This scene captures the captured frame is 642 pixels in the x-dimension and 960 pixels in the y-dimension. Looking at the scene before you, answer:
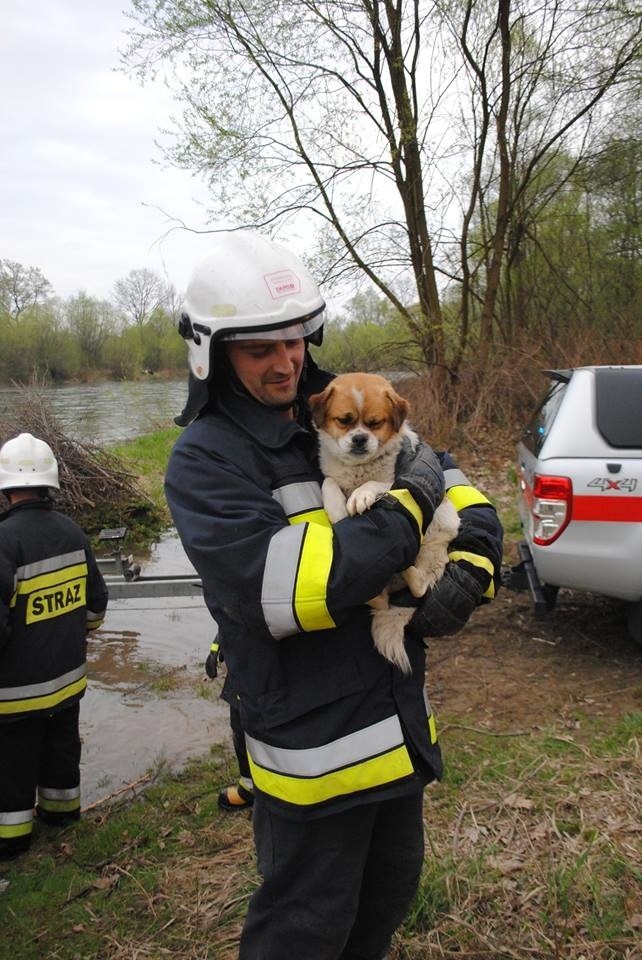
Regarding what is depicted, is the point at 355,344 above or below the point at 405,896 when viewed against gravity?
above

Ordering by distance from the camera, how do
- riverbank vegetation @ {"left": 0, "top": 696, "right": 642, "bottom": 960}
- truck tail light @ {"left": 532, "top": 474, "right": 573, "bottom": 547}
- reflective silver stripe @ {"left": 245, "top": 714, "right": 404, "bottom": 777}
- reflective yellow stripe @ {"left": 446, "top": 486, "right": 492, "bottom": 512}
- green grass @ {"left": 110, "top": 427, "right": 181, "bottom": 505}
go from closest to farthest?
reflective silver stripe @ {"left": 245, "top": 714, "right": 404, "bottom": 777}, reflective yellow stripe @ {"left": 446, "top": 486, "right": 492, "bottom": 512}, riverbank vegetation @ {"left": 0, "top": 696, "right": 642, "bottom": 960}, truck tail light @ {"left": 532, "top": 474, "right": 573, "bottom": 547}, green grass @ {"left": 110, "top": 427, "right": 181, "bottom": 505}

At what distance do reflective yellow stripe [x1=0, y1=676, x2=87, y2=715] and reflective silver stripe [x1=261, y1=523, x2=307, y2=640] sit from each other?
2855 mm

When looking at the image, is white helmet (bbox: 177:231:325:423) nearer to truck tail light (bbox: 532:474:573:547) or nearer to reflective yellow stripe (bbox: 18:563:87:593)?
reflective yellow stripe (bbox: 18:563:87:593)

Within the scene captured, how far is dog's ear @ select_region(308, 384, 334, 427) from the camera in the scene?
254 centimetres

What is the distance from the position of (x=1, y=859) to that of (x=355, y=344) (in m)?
14.4

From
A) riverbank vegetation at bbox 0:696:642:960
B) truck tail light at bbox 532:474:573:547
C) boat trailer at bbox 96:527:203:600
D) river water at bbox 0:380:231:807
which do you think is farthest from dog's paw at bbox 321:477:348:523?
boat trailer at bbox 96:527:203:600

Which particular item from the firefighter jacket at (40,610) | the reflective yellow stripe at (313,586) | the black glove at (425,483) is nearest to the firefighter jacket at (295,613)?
the reflective yellow stripe at (313,586)

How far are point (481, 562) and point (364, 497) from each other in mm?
442

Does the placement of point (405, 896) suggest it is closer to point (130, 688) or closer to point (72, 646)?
point (72, 646)

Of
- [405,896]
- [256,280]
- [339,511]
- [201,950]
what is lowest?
[201,950]

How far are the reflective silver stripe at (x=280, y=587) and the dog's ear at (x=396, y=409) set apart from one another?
1243 mm

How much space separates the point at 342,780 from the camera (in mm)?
1834

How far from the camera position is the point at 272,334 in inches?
78.3

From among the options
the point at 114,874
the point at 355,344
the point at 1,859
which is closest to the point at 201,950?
the point at 114,874
